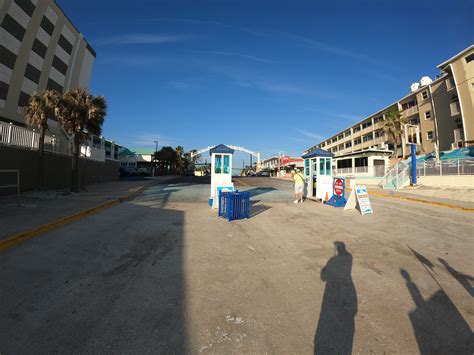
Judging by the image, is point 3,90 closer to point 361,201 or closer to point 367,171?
point 361,201

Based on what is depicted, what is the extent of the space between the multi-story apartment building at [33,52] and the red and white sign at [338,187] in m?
29.6

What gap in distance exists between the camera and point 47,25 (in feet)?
97.8

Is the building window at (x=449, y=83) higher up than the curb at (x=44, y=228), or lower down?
higher up

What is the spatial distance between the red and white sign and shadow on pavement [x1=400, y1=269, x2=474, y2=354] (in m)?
9.98

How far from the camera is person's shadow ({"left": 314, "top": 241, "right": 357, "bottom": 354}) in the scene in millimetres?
2662

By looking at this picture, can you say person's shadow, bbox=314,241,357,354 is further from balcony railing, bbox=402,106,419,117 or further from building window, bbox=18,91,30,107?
balcony railing, bbox=402,106,419,117

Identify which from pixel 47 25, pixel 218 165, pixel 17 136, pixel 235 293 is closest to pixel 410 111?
pixel 218 165

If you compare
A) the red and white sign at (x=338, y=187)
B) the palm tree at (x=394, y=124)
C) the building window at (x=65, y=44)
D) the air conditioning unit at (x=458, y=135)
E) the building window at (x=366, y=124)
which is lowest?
the red and white sign at (x=338, y=187)

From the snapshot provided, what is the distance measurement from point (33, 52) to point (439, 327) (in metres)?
37.9

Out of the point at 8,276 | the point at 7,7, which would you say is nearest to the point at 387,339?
the point at 8,276

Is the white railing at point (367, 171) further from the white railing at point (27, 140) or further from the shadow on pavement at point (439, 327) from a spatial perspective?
the white railing at point (27, 140)

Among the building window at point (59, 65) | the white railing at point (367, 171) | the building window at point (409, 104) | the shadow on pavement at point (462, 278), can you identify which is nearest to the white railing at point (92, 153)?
the building window at point (59, 65)

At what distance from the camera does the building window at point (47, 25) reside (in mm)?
29178

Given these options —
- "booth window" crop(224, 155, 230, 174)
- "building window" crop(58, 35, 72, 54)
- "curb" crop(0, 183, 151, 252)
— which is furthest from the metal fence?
"building window" crop(58, 35, 72, 54)
